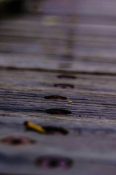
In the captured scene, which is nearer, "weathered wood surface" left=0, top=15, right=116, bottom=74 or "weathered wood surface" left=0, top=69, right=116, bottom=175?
"weathered wood surface" left=0, top=69, right=116, bottom=175

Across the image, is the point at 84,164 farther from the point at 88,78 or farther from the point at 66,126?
the point at 88,78

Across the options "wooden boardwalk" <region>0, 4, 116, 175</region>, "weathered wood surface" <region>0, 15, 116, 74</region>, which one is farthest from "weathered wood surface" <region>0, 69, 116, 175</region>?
"weathered wood surface" <region>0, 15, 116, 74</region>

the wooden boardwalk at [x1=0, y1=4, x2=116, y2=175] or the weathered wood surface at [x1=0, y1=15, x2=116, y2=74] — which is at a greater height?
the weathered wood surface at [x1=0, y1=15, x2=116, y2=74]

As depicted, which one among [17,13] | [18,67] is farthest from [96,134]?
[17,13]

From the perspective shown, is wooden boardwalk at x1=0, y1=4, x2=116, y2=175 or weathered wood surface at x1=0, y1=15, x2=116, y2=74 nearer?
wooden boardwalk at x1=0, y1=4, x2=116, y2=175

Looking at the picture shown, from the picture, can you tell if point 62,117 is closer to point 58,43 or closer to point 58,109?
point 58,109

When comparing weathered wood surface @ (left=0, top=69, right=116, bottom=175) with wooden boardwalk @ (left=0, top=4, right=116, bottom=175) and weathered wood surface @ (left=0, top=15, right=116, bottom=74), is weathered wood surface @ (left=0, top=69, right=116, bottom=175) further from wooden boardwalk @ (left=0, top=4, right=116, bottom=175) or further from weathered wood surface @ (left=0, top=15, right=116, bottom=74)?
weathered wood surface @ (left=0, top=15, right=116, bottom=74)

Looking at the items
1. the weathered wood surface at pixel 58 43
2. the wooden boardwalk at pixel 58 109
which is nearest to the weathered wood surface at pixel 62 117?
the wooden boardwalk at pixel 58 109

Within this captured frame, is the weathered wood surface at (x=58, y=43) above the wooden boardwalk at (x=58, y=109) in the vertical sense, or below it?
above

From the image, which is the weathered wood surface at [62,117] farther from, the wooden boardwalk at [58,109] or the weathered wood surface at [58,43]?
the weathered wood surface at [58,43]
